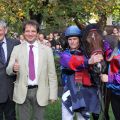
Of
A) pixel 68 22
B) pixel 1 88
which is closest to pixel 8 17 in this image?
pixel 68 22

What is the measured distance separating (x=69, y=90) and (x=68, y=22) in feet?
37.8

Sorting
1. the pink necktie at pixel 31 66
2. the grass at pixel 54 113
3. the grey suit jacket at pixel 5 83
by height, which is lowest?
the grass at pixel 54 113

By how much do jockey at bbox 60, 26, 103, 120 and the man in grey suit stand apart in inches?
10.6

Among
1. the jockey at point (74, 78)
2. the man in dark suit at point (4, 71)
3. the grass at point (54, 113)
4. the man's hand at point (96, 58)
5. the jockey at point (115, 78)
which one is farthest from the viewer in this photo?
the grass at point (54, 113)

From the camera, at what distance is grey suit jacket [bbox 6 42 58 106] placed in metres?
6.08

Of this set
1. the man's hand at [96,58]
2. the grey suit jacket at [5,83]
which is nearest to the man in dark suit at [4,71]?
the grey suit jacket at [5,83]

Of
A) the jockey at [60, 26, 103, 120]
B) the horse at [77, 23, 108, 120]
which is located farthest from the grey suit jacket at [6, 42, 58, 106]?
the horse at [77, 23, 108, 120]

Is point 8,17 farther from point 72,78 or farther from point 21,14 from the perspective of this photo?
point 72,78

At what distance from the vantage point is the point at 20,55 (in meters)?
6.14

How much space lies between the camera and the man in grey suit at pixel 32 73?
6094mm

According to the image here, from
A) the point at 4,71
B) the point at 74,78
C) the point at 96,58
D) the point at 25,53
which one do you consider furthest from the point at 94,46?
the point at 4,71

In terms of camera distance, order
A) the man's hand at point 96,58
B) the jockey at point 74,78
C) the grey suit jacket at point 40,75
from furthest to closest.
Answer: the grey suit jacket at point 40,75, the jockey at point 74,78, the man's hand at point 96,58

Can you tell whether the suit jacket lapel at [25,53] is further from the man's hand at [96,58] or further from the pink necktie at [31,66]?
the man's hand at [96,58]

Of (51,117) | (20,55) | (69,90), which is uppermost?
(20,55)
